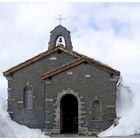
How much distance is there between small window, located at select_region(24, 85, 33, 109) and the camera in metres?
34.2

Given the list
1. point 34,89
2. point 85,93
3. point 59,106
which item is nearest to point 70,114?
point 59,106

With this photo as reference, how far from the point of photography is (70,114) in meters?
34.7

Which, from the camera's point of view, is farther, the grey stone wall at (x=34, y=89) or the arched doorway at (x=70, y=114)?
the arched doorway at (x=70, y=114)

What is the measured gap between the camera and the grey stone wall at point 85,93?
31531 mm

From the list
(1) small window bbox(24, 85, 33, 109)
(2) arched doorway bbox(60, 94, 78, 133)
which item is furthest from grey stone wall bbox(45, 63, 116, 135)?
(1) small window bbox(24, 85, 33, 109)

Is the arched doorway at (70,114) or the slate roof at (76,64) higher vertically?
the slate roof at (76,64)

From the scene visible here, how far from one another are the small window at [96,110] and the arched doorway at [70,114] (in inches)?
93.8

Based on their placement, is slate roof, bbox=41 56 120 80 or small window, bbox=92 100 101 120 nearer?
small window, bbox=92 100 101 120

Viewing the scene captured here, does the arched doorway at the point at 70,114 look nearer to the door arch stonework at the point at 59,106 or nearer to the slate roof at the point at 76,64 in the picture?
the door arch stonework at the point at 59,106

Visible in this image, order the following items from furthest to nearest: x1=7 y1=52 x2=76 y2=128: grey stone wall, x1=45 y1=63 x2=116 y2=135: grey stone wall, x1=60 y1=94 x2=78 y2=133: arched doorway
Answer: x1=60 y1=94 x2=78 y2=133: arched doorway → x1=7 y1=52 x2=76 y2=128: grey stone wall → x1=45 y1=63 x2=116 y2=135: grey stone wall

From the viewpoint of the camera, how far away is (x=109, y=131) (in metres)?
30.3

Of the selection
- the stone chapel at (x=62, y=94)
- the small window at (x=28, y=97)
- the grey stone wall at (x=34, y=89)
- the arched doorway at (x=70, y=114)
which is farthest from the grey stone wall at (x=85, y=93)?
the small window at (x=28, y=97)

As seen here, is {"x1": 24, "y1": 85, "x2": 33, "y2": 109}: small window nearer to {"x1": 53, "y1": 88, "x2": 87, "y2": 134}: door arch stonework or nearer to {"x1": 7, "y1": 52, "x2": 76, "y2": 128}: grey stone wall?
{"x1": 7, "y1": 52, "x2": 76, "y2": 128}: grey stone wall

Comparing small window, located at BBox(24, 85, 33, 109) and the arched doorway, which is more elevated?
small window, located at BBox(24, 85, 33, 109)
